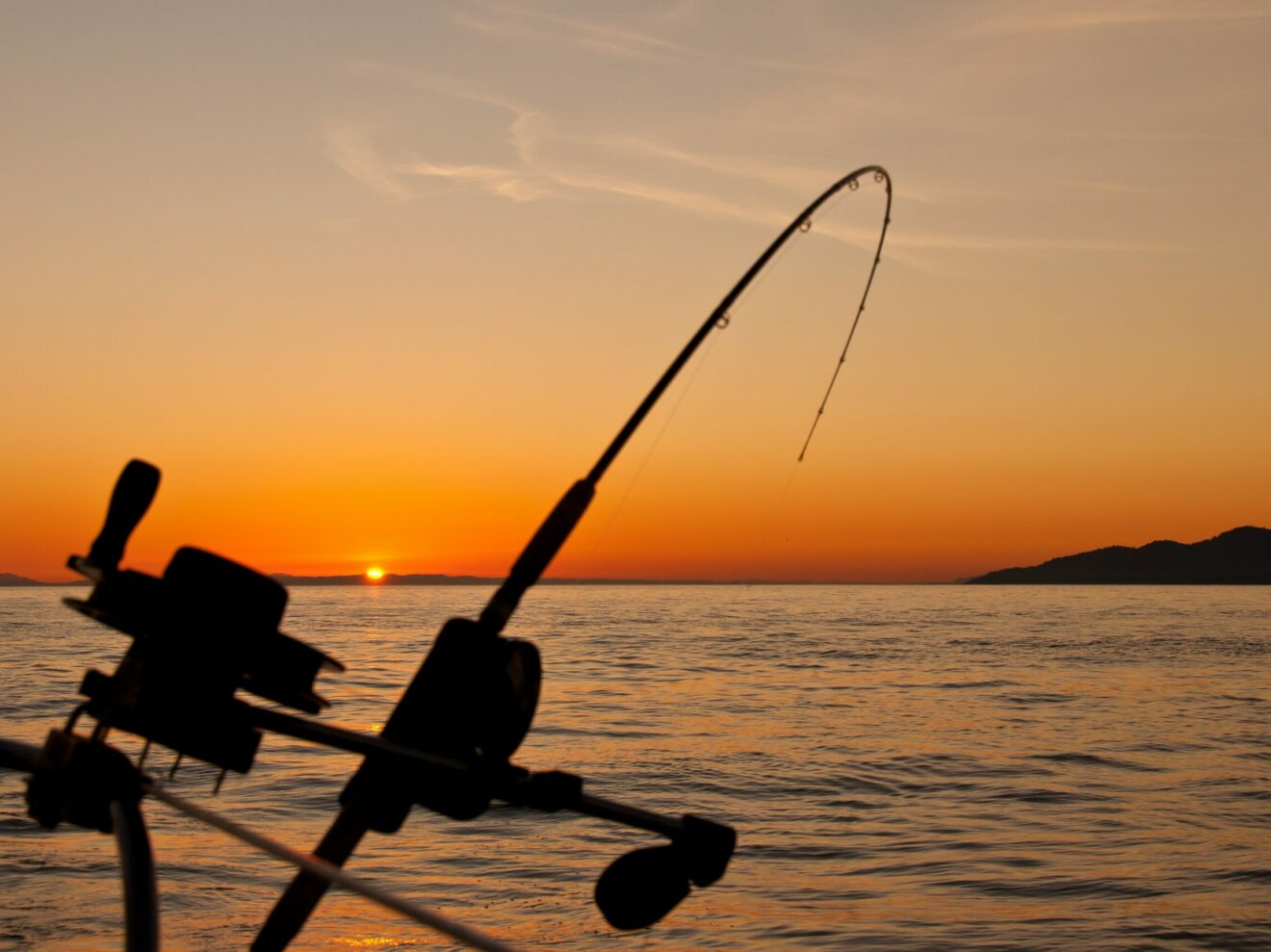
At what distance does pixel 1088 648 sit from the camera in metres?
47.6

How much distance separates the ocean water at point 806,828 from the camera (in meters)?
9.45

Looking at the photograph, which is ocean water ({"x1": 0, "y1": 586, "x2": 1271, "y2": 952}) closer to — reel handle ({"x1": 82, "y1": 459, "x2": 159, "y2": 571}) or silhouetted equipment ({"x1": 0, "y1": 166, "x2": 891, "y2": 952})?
silhouetted equipment ({"x1": 0, "y1": 166, "x2": 891, "y2": 952})

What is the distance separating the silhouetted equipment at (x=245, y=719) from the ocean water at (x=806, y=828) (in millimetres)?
6575

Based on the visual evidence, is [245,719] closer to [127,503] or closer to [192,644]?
[192,644]

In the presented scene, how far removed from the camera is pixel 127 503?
279cm

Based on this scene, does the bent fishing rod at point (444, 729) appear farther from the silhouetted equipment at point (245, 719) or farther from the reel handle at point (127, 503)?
the reel handle at point (127, 503)

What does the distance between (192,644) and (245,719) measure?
0.59 feet

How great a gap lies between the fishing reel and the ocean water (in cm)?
677

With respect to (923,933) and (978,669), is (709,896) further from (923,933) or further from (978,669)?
(978,669)

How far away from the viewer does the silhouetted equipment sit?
103 inches

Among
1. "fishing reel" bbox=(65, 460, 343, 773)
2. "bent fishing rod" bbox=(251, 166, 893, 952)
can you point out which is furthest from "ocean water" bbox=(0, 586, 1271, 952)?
"fishing reel" bbox=(65, 460, 343, 773)

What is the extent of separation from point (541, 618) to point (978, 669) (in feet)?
149

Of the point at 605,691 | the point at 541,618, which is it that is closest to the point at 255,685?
the point at 605,691

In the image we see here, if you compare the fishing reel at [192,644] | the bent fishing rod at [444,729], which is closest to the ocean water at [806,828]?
the bent fishing rod at [444,729]
